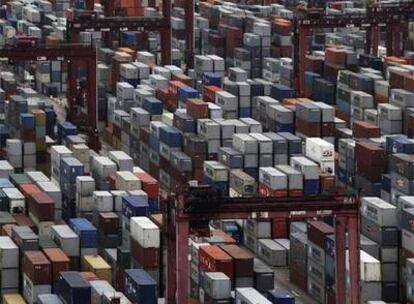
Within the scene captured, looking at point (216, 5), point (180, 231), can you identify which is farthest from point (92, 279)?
point (216, 5)

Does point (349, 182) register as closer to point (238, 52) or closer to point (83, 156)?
point (83, 156)

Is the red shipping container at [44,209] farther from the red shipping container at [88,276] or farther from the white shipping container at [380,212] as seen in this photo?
the white shipping container at [380,212]

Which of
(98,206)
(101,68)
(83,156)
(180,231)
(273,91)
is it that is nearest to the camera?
(180,231)

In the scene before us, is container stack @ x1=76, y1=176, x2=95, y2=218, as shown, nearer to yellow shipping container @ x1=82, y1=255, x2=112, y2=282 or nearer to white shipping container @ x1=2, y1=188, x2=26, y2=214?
white shipping container @ x1=2, y1=188, x2=26, y2=214

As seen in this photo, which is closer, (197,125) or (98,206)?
(98,206)

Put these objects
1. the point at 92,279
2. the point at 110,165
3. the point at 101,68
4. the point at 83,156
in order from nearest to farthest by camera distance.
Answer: the point at 92,279, the point at 110,165, the point at 83,156, the point at 101,68

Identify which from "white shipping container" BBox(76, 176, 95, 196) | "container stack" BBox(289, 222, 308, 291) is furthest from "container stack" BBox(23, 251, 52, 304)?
"white shipping container" BBox(76, 176, 95, 196)

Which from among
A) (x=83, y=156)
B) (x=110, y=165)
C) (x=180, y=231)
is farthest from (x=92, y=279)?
(x=83, y=156)
